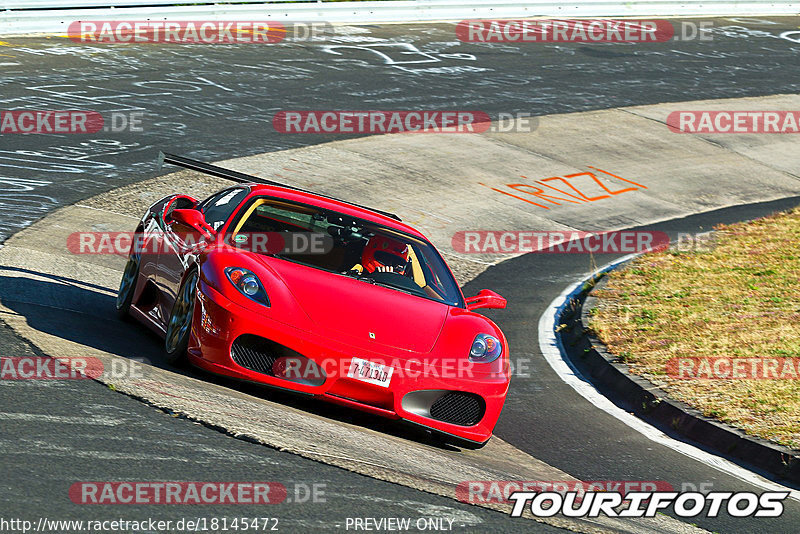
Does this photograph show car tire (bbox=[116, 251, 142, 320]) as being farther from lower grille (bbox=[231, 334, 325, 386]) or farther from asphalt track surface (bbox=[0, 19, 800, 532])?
lower grille (bbox=[231, 334, 325, 386])

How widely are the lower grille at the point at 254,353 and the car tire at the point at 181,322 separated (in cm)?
49

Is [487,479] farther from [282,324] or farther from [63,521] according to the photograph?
[63,521]

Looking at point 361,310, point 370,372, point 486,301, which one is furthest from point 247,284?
point 486,301

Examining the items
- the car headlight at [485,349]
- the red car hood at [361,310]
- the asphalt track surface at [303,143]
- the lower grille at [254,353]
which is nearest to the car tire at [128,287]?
the asphalt track surface at [303,143]

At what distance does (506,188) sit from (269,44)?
27.8 feet

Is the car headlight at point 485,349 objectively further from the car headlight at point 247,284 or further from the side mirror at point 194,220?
the side mirror at point 194,220

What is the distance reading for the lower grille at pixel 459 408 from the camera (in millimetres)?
7061

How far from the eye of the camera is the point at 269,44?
23.3m

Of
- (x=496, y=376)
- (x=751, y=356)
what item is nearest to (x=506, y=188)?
(x=751, y=356)

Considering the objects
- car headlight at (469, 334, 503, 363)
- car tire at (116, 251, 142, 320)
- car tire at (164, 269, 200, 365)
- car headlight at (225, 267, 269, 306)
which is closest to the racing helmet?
car headlight at (469, 334, 503, 363)

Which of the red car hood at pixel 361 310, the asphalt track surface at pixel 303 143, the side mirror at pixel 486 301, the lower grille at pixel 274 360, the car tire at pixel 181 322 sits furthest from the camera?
the side mirror at pixel 486 301

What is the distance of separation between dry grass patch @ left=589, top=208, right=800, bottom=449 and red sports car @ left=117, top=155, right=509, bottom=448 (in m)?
2.28

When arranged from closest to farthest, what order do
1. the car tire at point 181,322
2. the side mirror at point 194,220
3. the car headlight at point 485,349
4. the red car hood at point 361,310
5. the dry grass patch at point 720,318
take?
1. the red car hood at point 361,310
2. the car tire at point 181,322
3. the car headlight at point 485,349
4. the side mirror at point 194,220
5. the dry grass patch at point 720,318

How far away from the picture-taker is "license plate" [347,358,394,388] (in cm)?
678
